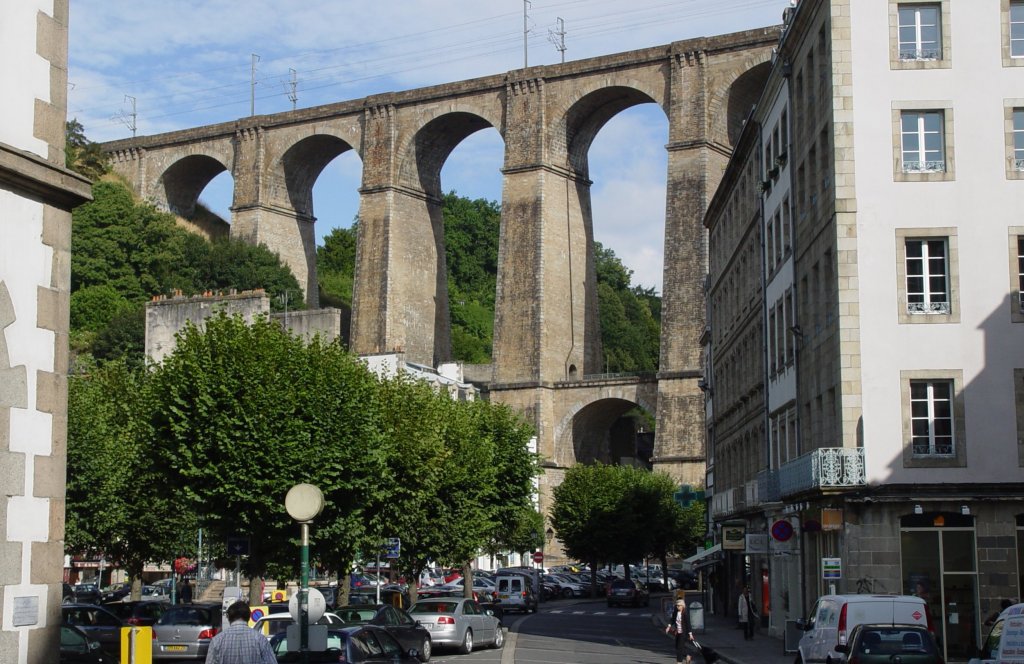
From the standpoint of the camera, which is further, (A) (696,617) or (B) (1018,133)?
(A) (696,617)

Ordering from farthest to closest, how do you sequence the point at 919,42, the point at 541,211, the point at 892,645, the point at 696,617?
the point at 541,211 → the point at 696,617 → the point at 919,42 → the point at 892,645

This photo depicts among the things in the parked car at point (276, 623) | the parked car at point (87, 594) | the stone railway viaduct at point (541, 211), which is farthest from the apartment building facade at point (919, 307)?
the stone railway viaduct at point (541, 211)

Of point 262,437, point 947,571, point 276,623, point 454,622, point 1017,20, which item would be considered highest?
point 1017,20

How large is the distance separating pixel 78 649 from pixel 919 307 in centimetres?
1652

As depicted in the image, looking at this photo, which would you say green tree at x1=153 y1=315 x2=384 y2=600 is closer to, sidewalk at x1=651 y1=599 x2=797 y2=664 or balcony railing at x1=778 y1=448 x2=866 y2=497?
sidewalk at x1=651 y1=599 x2=797 y2=664

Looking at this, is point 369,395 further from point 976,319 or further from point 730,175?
point 730,175

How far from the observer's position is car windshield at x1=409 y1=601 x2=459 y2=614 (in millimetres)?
32594

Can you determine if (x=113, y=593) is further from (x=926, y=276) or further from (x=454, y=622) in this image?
(x=926, y=276)

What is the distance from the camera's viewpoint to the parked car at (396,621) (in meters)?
27.8

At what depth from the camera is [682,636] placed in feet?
87.8

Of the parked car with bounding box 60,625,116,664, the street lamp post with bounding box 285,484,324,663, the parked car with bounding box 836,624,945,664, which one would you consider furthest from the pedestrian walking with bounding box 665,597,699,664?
the street lamp post with bounding box 285,484,324,663

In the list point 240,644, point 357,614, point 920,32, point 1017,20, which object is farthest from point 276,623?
point 1017,20

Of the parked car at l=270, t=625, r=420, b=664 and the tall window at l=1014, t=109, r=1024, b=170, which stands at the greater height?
the tall window at l=1014, t=109, r=1024, b=170

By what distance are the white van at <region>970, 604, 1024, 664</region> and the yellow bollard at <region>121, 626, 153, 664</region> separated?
9005 millimetres
